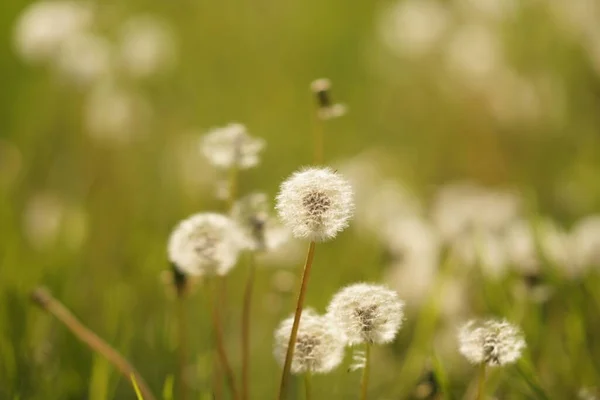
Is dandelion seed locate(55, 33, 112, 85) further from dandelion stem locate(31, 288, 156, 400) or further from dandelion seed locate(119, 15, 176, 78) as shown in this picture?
dandelion stem locate(31, 288, 156, 400)

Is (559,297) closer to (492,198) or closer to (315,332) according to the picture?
(492,198)

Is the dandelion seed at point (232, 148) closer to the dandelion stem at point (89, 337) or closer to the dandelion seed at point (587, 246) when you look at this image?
the dandelion stem at point (89, 337)

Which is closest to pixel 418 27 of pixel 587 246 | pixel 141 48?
pixel 141 48

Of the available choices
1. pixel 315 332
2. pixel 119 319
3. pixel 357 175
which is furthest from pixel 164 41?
pixel 315 332

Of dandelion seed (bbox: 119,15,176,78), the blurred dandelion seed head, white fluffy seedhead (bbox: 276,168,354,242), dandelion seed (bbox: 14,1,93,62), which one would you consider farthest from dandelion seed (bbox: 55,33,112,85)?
white fluffy seedhead (bbox: 276,168,354,242)

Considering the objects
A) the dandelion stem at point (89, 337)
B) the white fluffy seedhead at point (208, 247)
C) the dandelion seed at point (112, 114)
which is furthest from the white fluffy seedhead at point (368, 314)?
the dandelion seed at point (112, 114)

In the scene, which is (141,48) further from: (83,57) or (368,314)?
(368,314)

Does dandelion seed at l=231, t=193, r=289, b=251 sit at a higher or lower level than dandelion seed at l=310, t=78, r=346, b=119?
lower
